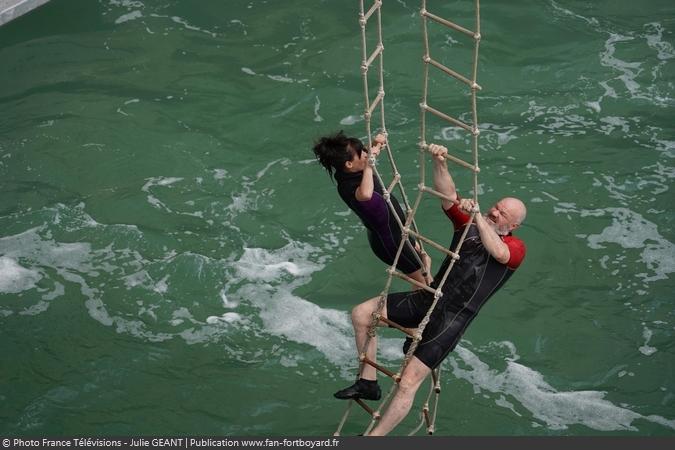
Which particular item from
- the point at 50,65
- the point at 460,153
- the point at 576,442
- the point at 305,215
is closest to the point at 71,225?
the point at 305,215

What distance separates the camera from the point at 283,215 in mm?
8820

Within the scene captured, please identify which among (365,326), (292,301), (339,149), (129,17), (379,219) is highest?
(339,149)

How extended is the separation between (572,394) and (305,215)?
267 cm

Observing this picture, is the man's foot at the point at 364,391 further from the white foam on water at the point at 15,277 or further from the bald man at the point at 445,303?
the white foam on water at the point at 15,277

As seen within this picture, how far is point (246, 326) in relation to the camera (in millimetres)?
7777

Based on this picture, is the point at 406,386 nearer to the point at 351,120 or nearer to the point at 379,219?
the point at 379,219

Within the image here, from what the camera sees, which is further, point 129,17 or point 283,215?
point 129,17

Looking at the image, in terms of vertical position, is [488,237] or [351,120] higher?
[488,237]

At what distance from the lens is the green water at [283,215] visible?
287 inches

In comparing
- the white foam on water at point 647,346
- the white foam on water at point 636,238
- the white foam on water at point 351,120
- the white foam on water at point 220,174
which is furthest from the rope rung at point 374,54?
the white foam on water at point 351,120

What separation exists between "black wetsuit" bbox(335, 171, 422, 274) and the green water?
1.41m

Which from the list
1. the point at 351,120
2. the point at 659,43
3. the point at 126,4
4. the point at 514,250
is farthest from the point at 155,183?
the point at 659,43

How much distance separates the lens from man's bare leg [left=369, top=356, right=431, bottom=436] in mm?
5836

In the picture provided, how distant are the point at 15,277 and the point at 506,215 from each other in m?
4.32
